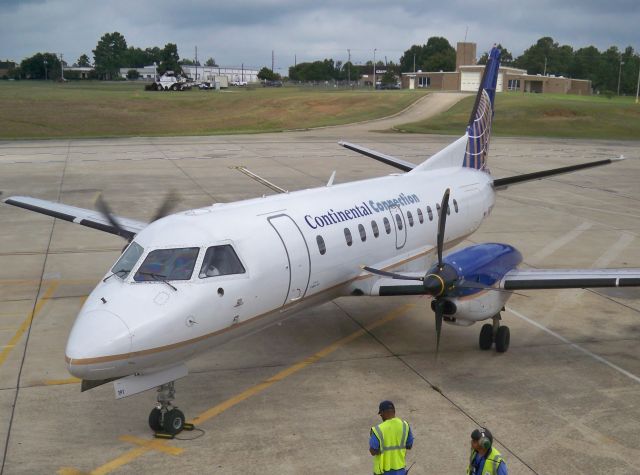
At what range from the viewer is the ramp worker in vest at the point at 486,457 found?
7.62 meters

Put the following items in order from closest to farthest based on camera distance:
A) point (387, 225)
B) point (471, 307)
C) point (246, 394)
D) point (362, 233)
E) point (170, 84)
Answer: point (246, 394)
point (471, 307)
point (362, 233)
point (387, 225)
point (170, 84)

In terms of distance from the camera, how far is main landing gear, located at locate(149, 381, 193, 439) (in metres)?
10.4

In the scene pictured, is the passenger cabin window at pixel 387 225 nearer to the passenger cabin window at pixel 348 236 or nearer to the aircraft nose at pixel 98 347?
the passenger cabin window at pixel 348 236

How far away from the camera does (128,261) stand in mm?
10859

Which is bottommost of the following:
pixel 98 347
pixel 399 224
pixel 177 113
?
pixel 98 347

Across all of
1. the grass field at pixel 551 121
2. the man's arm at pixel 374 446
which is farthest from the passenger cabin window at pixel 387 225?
the grass field at pixel 551 121

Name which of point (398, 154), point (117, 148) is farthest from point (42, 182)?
point (398, 154)

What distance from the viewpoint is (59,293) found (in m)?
17.8

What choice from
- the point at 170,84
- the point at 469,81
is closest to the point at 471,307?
the point at 170,84

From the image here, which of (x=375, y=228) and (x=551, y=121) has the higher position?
(x=551, y=121)

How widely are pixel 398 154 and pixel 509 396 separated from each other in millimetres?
36875

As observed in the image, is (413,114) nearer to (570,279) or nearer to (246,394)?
(570,279)

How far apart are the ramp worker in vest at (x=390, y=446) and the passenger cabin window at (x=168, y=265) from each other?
3.95m

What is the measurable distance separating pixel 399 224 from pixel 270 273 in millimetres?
4822
